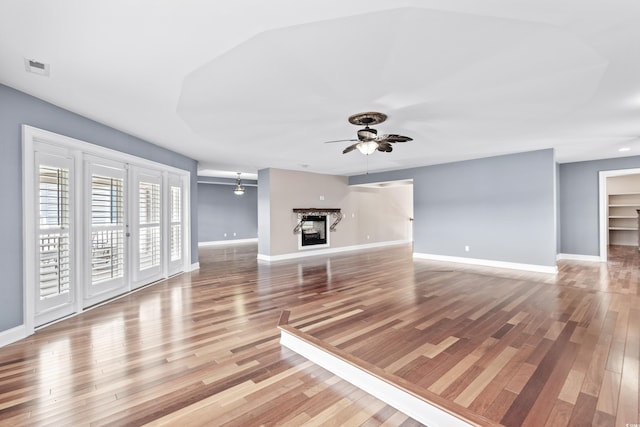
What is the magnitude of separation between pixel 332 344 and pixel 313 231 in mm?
6312

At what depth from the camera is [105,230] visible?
13.4ft

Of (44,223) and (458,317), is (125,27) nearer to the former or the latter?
(44,223)

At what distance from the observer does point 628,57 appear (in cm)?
230

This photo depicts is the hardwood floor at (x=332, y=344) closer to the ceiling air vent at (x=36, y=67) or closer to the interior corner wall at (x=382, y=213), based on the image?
the ceiling air vent at (x=36, y=67)

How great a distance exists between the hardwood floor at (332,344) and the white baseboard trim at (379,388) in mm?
71

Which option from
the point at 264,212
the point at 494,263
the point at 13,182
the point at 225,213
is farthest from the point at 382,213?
the point at 13,182

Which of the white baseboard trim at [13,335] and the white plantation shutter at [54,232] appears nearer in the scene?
the white baseboard trim at [13,335]

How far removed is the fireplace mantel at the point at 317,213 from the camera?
27.4 ft

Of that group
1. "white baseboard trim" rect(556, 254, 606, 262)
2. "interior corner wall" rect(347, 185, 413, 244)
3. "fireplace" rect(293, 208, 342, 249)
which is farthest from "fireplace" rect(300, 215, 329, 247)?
"white baseboard trim" rect(556, 254, 606, 262)

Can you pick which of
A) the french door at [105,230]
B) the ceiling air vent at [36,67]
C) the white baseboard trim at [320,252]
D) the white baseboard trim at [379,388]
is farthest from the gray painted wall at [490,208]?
the ceiling air vent at [36,67]

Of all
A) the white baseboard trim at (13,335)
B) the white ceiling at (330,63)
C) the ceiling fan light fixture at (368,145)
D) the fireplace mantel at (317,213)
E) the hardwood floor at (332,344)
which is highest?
the white ceiling at (330,63)

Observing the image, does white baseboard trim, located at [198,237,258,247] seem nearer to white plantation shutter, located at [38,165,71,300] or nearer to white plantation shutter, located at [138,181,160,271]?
white plantation shutter, located at [138,181,160,271]

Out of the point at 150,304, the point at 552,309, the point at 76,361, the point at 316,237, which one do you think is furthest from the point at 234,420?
the point at 316,237

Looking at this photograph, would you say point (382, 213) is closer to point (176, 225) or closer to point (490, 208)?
point (490, 208)
